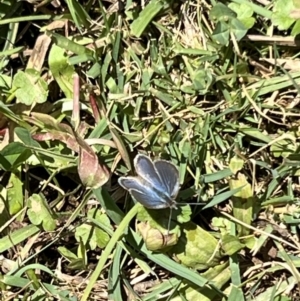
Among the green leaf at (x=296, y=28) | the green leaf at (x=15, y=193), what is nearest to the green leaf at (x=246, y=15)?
the green leaf at (x=296, y=28)

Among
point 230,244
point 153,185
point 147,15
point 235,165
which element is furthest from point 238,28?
point 230,244

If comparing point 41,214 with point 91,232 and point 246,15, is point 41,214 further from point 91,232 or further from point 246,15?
point 246,15

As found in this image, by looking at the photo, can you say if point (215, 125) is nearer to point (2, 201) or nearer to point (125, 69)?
point (125, 69)

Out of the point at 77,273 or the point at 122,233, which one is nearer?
the point at 122,233

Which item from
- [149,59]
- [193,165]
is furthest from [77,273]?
[149,59]

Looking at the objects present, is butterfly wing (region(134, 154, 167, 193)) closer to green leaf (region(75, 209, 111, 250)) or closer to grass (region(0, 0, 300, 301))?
grass (region(0, 0, 300, 301))

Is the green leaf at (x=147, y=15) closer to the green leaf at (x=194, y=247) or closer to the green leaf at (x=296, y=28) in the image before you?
the green leaf at (x=296, y=28)
